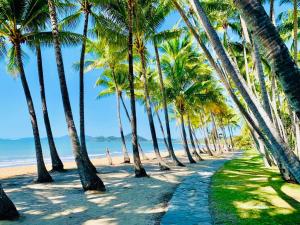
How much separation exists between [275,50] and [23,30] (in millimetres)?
13367

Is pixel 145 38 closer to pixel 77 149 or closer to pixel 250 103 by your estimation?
pixel 77 149

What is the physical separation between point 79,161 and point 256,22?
25.7 feet

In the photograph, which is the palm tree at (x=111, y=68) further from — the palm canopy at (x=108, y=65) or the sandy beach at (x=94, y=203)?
the sandy beach at (x=94, y=203)

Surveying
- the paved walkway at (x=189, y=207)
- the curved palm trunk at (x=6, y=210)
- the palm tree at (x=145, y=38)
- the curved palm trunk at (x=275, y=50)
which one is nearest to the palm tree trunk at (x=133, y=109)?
the palm tree at (x=145, y=38)

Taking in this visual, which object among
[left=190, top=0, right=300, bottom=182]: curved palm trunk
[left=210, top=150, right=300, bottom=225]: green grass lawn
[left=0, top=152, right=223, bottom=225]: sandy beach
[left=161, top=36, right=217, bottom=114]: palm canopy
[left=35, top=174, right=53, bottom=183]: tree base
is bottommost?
[left=210, top=150, right=300, bottom=225]: green grass lawn

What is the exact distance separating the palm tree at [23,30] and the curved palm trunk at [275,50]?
1171cm

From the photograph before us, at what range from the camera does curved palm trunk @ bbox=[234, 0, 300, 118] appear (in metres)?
3.15

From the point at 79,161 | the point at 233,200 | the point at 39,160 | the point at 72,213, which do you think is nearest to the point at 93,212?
the point at 72,213

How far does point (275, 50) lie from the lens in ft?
10.4

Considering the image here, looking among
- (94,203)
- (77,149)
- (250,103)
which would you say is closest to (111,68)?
(77,149)

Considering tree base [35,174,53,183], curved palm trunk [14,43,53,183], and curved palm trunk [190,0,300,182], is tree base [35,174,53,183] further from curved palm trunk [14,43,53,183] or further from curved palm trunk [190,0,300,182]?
curved palm trunk [190,0,300,182]

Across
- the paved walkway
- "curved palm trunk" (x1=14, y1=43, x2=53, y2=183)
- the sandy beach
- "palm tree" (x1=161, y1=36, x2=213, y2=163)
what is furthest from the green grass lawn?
"palm tree" (x1=161, y1=36, x2=213, y2=163)

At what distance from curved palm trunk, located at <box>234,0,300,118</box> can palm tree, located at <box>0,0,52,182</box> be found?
11708 millimetres

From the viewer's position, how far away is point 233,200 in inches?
318
